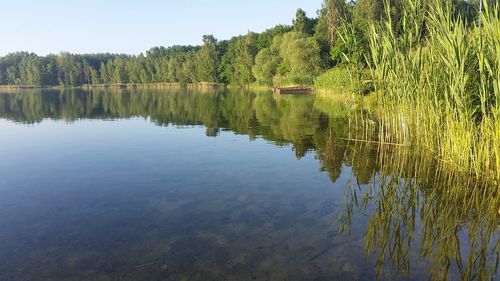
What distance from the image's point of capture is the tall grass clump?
10922 mm

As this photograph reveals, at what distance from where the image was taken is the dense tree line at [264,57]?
7888 centimetres

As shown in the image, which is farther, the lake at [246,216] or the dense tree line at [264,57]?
the dense tree line at [264,57]

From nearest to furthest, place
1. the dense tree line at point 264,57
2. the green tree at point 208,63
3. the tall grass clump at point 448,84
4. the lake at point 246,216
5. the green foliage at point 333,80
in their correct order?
1. the lake at point 246,216
2. the tall grass clump at point 448,84
3. the green foliage at point 333,80
4. the dense tree line at point 264,57
5. the green tree at point 208,63

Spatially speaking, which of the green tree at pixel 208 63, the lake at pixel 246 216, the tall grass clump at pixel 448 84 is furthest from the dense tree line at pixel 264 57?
the lake at pixel 246 216

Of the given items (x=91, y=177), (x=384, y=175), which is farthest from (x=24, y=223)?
(x=384, y=175)

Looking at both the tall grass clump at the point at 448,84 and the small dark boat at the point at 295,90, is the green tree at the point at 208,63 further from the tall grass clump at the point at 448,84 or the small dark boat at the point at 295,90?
the tall grass clump at the point at 448,84

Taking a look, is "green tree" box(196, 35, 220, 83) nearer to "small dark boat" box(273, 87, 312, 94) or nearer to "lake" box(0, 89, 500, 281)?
"small dark boat" box(273, 87, 312, 94)

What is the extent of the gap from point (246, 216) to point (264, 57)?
102 meters

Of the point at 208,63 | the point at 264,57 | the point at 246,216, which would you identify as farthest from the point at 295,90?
the point at 208,63

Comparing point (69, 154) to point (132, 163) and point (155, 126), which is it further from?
point (155, 126)

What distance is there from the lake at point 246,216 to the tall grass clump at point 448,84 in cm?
108

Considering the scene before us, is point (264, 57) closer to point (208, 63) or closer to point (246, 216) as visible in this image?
point (208, 63)

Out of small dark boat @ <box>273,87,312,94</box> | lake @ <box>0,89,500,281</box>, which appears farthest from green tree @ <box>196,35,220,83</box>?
lake @ <box>0,89,500,281</box>

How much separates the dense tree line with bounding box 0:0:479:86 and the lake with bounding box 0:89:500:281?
6.89 m
